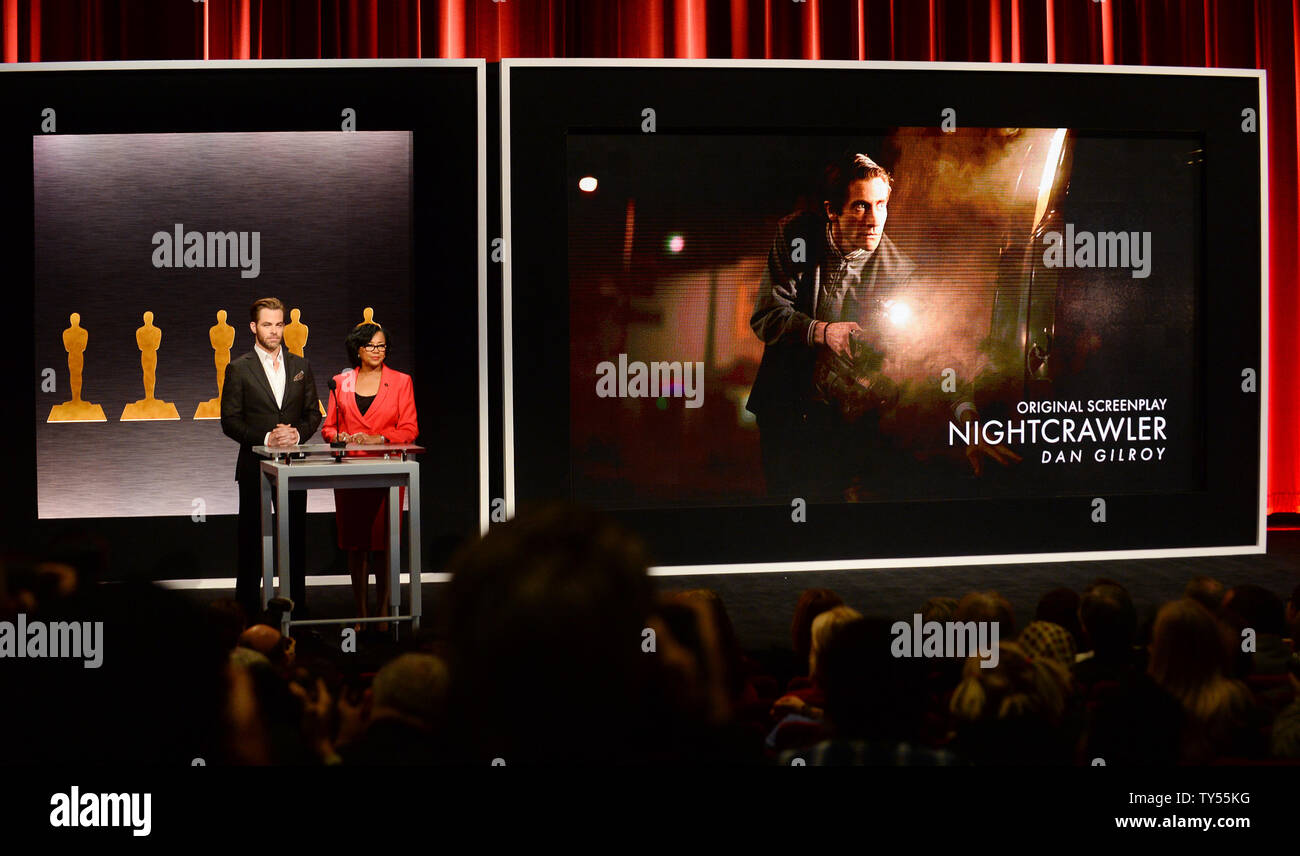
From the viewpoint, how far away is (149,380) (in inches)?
246

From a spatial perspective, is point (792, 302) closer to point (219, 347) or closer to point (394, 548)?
point (394, 548)

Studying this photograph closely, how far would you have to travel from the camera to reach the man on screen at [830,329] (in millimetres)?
6234

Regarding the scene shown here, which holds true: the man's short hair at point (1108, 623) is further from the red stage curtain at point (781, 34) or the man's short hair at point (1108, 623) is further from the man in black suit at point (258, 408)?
the red stage curtain at point (781, 34)

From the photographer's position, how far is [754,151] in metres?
6.21

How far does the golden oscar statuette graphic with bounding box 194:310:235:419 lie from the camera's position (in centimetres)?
624

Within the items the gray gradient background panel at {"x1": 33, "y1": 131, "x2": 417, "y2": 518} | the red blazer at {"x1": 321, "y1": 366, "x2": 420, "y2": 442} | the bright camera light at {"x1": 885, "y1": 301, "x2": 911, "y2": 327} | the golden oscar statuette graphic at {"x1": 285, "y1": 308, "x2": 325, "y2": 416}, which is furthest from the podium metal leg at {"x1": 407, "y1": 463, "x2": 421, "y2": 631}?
the bright camera light at {"x1": 885, "y1": 301, "x2": 911, "y2": 327}

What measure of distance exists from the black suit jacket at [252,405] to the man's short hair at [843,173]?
299 centimetres

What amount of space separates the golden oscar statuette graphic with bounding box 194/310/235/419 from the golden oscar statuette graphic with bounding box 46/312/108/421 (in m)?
0.55

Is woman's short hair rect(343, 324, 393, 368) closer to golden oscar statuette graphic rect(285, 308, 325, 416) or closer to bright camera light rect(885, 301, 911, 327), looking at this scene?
golden oscar statuette graphic rect(285, 308, 325, 416)

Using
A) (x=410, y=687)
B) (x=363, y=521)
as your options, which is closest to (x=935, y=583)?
(x=363, y=521)

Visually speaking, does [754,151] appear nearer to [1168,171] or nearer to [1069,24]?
[1168,171]

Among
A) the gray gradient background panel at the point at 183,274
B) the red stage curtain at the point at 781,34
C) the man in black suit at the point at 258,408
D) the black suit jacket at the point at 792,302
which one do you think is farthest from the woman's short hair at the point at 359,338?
the red stage curtain at the point at 781,34

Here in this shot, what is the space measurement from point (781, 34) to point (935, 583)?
13.1 ft
